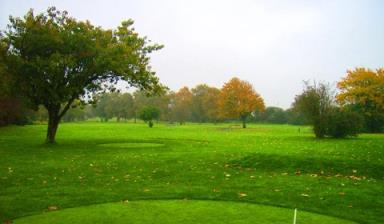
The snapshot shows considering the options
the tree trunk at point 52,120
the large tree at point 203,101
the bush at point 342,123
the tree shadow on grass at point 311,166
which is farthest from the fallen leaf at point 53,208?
the large tree at point 203,101

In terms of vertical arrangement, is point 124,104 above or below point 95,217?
above

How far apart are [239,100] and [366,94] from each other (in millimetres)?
24726

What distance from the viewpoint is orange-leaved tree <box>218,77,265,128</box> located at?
77.6m

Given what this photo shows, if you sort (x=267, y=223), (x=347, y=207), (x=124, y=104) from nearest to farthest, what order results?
(x=267, y=223), (x=347, y=207), (x=124, y=104)

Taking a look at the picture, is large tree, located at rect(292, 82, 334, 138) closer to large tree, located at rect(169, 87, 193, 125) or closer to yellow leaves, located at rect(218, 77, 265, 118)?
yellow leaves, located at rect(218, 77, 265, 118)

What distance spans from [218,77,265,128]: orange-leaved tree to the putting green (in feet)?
226

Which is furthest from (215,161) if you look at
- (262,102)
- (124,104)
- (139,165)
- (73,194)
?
(124,104)

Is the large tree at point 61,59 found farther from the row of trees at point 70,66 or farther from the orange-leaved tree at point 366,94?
the orange-leaved tree at point 366,94

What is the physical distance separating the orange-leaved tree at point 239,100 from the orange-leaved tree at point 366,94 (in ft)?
58.1

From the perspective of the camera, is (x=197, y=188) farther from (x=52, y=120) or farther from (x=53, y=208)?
(x=52, y=120)

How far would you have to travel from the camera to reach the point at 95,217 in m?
7.62

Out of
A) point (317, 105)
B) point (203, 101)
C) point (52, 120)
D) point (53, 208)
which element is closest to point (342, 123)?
point (317, 105)

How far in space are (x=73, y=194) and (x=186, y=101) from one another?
109m

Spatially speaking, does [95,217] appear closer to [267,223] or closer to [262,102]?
[267,223]
